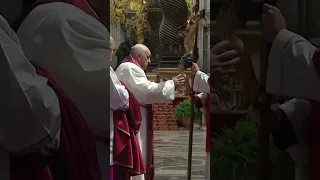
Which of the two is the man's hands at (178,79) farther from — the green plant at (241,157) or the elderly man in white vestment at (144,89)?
the green plant at (241,157)

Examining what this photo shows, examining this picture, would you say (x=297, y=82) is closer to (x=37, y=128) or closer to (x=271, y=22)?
(x=271, y=22)

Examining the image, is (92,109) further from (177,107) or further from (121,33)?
(121,33)

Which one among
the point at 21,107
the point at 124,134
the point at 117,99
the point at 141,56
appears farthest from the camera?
the point at 141,56

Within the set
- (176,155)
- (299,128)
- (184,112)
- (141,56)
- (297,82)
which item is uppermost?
(297,82)

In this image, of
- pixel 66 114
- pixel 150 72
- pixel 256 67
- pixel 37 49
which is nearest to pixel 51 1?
pixel 37 49

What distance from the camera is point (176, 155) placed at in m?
6.61

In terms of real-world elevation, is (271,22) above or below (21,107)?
above

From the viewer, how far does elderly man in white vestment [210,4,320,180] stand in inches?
72.3

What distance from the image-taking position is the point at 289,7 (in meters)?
1.83

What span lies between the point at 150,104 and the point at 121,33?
14.8 feet

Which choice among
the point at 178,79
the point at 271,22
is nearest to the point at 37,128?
the point at 271,22

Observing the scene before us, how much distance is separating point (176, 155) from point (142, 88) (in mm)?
2291

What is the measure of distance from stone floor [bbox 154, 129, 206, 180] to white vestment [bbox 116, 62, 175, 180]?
0.86 metres

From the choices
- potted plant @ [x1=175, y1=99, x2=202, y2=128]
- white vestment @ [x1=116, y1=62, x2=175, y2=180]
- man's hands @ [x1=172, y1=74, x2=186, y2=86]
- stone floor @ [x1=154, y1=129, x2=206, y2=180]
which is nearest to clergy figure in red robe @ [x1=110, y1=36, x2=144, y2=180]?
white vestment @ [x1=116, y1=62, x2=175, y2=180]
